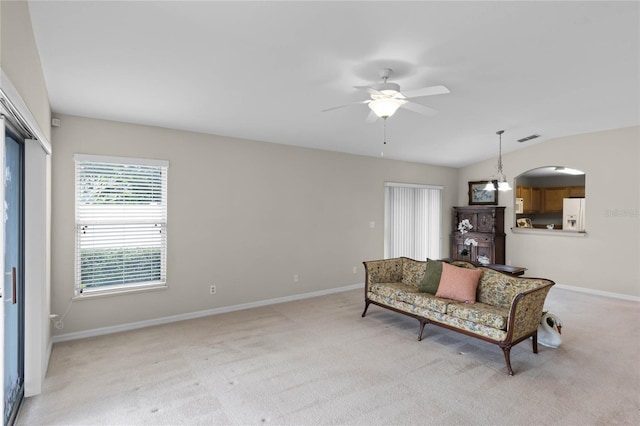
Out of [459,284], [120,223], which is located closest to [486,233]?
[459,284]

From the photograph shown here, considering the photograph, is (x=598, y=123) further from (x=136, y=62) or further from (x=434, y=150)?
(x=136, y=62)

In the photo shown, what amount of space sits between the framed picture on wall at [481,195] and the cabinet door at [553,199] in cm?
220

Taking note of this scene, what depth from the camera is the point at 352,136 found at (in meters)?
5.25

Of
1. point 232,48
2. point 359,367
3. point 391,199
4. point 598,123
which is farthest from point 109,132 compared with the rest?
point 598,123

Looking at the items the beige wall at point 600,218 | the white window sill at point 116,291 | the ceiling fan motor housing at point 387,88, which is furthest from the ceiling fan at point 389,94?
the beige wall at point 600,218

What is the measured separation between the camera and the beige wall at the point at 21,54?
63.7 inches

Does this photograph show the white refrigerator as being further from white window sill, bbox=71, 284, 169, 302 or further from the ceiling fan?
white window sill, bbox=71, 284, 169, 302

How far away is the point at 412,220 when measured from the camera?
24.1 ft

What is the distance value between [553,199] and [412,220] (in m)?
3.86

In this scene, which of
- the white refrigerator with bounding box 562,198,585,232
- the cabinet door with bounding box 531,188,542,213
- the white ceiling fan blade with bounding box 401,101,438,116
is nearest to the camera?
the white ceiling fan blade with bounding box 401,101,438,116

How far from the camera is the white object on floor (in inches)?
145

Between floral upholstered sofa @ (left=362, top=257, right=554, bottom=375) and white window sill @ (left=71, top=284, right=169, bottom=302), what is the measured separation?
2616 mm

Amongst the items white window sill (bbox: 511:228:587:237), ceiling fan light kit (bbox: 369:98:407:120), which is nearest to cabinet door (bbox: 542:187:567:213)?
white window sill (bbox: 511:228:587:237)

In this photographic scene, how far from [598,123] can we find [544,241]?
89.8 inches
